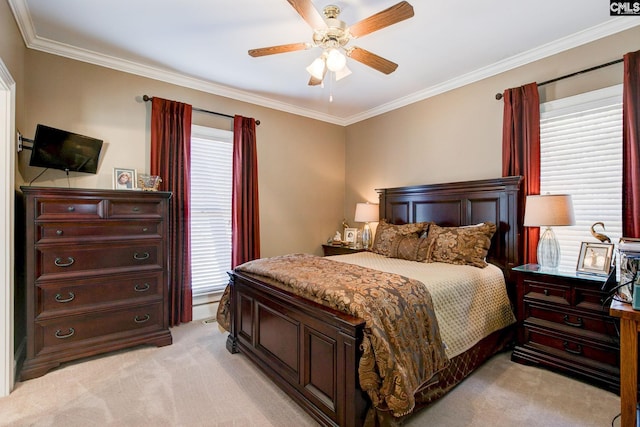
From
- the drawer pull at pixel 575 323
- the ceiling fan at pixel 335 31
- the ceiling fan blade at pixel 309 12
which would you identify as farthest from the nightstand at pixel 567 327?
the ceiling fan blade at pixel 309 12

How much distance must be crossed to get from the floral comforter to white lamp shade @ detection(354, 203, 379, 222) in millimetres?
2107

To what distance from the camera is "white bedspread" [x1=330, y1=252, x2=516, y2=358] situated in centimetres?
218

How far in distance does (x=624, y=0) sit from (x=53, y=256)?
4964 mm

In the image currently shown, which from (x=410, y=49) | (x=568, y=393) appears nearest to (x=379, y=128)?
(x=410, y=49)

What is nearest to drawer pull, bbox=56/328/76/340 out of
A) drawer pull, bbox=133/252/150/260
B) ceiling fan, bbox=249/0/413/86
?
drawer pull, bbox=133/252/150/260

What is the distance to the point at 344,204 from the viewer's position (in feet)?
17.3

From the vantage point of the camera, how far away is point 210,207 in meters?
3.90

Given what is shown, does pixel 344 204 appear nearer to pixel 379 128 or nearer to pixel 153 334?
pixel 379 128

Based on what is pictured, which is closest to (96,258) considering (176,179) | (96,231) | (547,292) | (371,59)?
(96,231)

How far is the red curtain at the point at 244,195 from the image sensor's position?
3.99 metres

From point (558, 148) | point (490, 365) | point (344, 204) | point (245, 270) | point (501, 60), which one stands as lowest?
point (490, 365)

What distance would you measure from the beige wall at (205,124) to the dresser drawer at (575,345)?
306 cm

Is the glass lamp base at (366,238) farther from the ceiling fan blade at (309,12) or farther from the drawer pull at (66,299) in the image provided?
the drawer pull at (66,299)

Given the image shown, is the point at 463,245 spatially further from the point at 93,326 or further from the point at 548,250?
the point at 93,326
